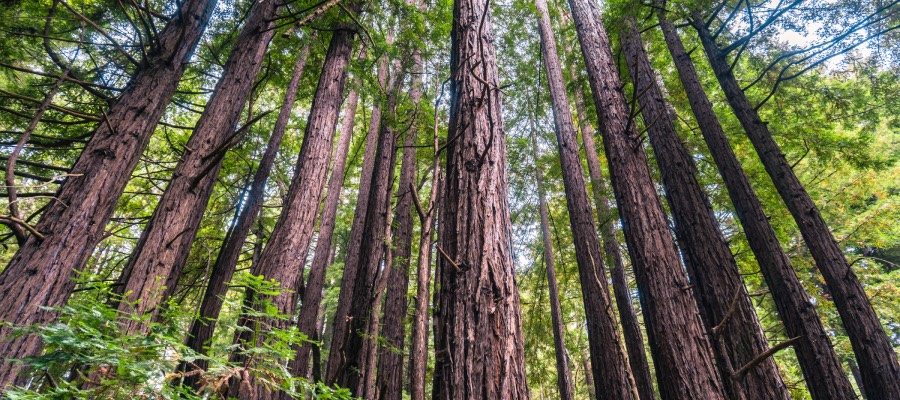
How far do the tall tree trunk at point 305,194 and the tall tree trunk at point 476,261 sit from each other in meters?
2.22

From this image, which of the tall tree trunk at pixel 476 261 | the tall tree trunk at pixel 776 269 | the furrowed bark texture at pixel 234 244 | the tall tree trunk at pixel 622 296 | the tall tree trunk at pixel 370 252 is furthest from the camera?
the tall tree trunk at pixel 622 296

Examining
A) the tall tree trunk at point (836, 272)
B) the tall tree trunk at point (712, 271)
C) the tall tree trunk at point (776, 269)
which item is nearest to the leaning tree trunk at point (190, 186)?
the tall tree trunk at point (712, 271)

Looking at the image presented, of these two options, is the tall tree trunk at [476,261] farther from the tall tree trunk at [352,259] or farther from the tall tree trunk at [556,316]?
the tall tree trunk at [556,316]

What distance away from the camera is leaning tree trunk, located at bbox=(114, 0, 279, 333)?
136 inches

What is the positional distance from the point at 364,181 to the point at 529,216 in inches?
221

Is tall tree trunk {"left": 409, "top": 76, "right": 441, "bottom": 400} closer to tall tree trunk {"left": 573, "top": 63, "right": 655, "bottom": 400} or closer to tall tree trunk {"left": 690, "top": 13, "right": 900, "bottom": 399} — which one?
tall tree trunk {"left": 573, "top": 63, "right": 655, "bottom": 400}

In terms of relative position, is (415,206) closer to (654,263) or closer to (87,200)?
(654,263)

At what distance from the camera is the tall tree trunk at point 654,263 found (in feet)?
10.1

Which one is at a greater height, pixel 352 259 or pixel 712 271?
pixel 352 259

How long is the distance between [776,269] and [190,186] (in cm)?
759

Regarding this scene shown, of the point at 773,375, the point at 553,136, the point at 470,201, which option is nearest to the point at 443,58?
the point at 553,136

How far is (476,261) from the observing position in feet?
6.41

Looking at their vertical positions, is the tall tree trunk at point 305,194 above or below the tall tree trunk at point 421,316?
above

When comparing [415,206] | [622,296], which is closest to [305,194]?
[415,206]
